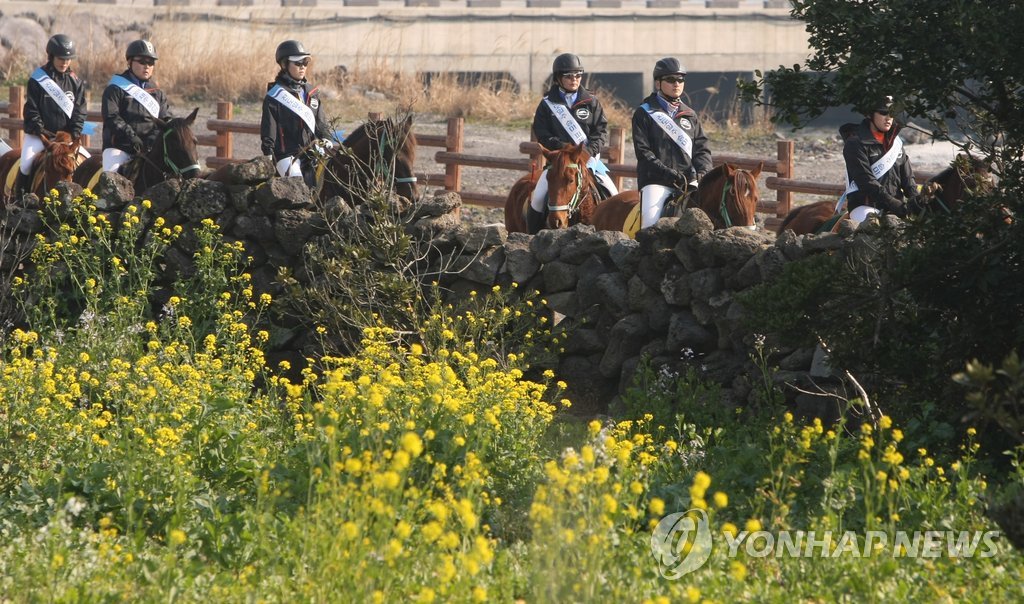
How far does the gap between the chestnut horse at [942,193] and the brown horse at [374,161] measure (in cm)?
321

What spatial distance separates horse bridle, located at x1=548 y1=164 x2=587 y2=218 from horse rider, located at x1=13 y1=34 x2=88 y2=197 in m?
6.06

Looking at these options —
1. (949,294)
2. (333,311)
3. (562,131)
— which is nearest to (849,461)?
(949,294)

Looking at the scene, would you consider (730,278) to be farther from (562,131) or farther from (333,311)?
(562,131)

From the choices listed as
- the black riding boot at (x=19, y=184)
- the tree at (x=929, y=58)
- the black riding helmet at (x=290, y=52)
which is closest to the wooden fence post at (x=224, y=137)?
the black riding boot at (x=19, y=184)

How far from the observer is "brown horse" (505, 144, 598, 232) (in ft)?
40.8

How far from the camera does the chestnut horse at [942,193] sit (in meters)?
8.01

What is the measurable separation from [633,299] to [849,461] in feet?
10.7

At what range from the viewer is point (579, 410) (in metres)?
10.2

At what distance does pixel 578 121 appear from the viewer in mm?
13938

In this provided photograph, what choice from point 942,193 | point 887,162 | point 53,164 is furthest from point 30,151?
point 942,193

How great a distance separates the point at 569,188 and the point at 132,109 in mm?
4835

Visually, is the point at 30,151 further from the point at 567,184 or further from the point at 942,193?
the point at 942,193

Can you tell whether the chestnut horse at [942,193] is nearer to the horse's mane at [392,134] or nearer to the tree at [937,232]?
the tree at [937,232]

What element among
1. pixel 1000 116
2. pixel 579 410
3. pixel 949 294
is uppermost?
pixel 1000 116
